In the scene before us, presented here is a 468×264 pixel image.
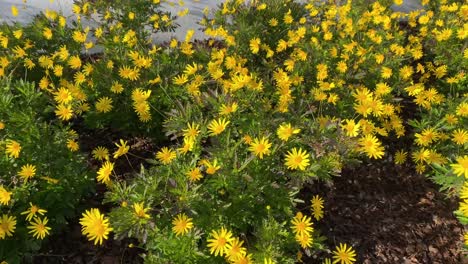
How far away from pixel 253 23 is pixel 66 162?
9.74ft

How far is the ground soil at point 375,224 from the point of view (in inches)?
102

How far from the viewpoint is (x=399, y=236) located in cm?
298

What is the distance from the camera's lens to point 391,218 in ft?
10.2

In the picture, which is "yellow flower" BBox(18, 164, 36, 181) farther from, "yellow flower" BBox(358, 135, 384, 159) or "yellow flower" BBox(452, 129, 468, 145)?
"yellow flower" BBox(452, 129, 468, 145)

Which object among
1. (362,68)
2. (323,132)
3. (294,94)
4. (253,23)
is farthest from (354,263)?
(253,23)

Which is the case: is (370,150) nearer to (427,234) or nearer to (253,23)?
(427,234)

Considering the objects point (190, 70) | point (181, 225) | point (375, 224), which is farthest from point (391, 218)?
point (190, 70)

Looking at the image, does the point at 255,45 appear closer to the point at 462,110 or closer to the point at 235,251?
the point at 462,110

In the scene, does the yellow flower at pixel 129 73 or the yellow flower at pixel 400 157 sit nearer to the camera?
the yellow flower at pixel 129 73

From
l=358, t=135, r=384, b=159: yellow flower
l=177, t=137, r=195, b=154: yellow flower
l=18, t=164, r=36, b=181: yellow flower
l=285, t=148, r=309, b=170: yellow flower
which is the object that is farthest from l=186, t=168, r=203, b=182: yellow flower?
l=358, t=135, r=384, b=159: yellow flower

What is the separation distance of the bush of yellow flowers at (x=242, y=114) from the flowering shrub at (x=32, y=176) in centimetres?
5

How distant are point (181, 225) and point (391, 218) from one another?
1993mm

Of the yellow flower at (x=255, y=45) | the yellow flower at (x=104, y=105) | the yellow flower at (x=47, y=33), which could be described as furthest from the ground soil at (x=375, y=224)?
the yellow flower at (x=255, y=45)

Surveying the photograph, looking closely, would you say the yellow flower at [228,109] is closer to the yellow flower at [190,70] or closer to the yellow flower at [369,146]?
the yellow flower at [190,70]
